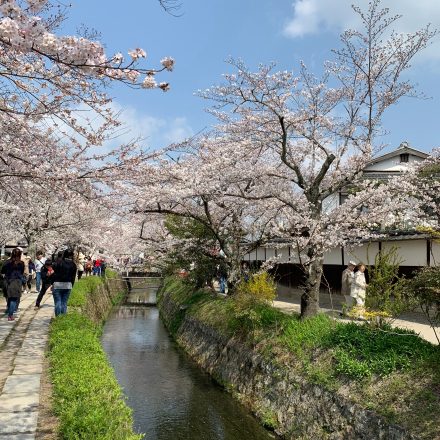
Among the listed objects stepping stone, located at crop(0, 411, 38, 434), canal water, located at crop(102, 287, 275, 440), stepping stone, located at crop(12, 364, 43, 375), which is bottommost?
canal water, located at crop(102, 287, 275, 440)

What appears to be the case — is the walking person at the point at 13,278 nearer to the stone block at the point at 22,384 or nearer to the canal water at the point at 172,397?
the canal water at the point at 172,397

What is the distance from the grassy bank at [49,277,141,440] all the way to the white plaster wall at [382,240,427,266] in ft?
32.6

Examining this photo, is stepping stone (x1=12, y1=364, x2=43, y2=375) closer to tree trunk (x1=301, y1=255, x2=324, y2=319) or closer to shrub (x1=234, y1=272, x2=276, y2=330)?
shrub (x1=234, y1=272, x2=276, y2=330)

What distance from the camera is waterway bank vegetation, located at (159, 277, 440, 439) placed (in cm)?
649

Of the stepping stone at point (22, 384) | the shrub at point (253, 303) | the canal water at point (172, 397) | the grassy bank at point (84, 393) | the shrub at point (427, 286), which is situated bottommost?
the canal water at point (172, 397)

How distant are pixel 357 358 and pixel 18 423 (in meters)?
5.61

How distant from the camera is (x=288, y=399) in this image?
9000 millimetres

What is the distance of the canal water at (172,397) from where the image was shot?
9039 mm

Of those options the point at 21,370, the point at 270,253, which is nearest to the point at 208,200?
the point at 21,370

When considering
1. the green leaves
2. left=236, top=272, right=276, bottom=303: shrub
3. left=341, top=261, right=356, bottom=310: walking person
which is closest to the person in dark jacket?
the green leaves

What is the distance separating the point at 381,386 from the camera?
281 inches

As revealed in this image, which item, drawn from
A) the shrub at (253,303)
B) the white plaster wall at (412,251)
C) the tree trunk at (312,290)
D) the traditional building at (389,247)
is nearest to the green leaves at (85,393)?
the shrub at (253,303)

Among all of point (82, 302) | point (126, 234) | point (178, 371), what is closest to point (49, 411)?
point (178, 371)

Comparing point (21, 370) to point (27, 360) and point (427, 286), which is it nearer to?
point (27, 360)
